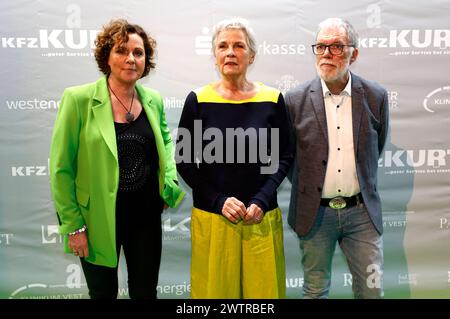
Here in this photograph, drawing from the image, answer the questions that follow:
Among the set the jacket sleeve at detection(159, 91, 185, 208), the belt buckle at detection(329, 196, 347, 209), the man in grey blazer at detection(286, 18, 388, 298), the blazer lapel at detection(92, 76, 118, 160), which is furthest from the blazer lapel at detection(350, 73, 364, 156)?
the blazer lapel at detection(92, 76, 118, 160)

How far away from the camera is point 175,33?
300cm

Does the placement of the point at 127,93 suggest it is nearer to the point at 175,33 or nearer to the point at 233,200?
the point at 233,200

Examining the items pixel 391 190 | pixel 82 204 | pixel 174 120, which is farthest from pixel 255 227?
pixel 391 190

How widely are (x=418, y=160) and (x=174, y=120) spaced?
183 centimetres

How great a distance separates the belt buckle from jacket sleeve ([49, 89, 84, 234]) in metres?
1.26

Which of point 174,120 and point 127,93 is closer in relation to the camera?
point 127,93

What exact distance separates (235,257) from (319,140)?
0.72 m

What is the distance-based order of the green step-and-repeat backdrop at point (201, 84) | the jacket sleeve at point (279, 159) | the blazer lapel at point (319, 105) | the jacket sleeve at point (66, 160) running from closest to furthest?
the jacket sleeve at point (66, 160) < the jacket sleeve at point (279, 159) < the blazer lapel at point (319, 105) < the green step-and-repeat backdrop at point (201, 84)

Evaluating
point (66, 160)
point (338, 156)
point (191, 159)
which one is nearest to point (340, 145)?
point (338, 156)

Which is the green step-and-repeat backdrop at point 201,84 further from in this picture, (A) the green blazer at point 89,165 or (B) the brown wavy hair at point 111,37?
(A) the green blazer at point 89,165

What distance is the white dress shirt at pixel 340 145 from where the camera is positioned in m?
2.18

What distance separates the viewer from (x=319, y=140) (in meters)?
2.16

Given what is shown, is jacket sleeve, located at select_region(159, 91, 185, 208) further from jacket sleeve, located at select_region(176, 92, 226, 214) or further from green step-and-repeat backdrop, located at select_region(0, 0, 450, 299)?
green step-and-repeat backdrop, located at select_region(0, 0, 450, 299)

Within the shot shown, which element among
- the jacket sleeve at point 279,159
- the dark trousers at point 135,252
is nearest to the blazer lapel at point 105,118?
the dark trousers at point 135,252
